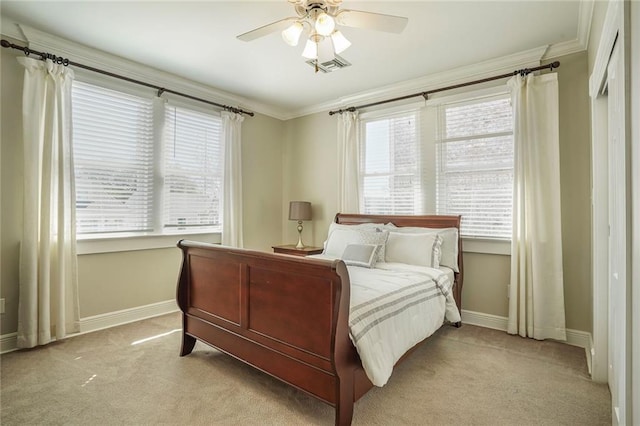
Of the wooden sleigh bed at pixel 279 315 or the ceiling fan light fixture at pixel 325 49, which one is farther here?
the ceiling fan light fixture at pixel 325 49

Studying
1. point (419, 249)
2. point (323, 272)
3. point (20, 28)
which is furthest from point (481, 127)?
point (20, 28)

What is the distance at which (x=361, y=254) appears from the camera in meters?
3.06

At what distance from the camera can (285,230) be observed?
16.9 ft

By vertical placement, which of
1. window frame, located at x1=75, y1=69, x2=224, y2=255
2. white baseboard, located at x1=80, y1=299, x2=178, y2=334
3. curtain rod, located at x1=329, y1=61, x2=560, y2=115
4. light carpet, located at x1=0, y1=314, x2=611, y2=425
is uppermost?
curtain rod, located at x1=329, y1=61, x2=560, y2=115

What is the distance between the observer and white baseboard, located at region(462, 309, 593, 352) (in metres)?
2.82

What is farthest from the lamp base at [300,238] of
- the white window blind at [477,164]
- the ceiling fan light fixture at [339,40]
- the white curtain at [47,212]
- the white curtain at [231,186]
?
the ceiling fan light fixture at [339,40]

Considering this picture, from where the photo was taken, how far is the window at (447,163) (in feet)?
10.9

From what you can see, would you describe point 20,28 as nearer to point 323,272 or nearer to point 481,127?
point 323,272

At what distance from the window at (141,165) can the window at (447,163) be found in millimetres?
2032

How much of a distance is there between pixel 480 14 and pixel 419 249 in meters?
1.99

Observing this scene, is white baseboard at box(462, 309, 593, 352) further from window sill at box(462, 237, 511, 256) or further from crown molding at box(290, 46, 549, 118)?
crown molding at box(290, 46, 549, 118)

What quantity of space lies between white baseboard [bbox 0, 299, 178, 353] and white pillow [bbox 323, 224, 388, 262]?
1968 mm

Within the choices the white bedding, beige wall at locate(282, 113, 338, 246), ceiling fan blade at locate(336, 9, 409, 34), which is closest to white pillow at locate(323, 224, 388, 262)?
the white bedding

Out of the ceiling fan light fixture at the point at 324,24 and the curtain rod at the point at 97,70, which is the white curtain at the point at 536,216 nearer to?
the ceiling fan light fixture at the point at 324,24
